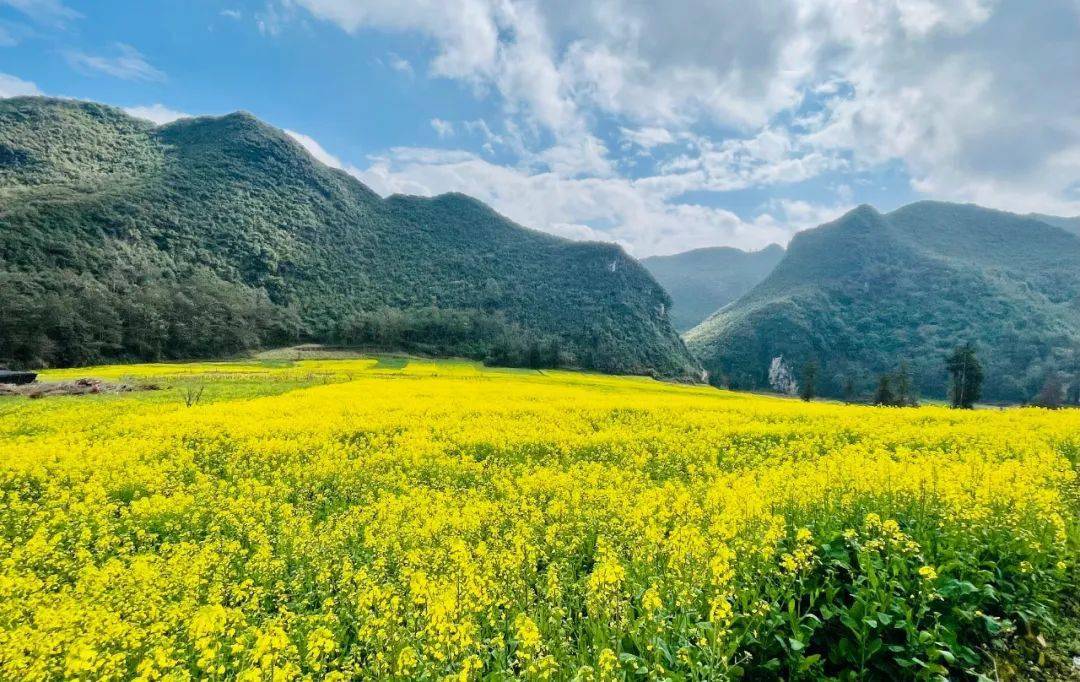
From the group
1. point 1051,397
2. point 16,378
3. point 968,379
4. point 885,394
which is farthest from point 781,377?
point 16,378

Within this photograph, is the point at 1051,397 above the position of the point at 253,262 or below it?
below

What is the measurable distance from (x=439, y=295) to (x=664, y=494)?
133981 mm

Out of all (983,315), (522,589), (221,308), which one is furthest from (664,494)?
(983,315)

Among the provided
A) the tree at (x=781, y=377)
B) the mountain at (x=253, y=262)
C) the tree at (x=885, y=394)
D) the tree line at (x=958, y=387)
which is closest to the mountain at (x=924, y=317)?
the tree at (x=781, y=377)

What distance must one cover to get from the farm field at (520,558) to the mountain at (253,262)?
62787 millimetres

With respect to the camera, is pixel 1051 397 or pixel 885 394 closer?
pixel 885 394

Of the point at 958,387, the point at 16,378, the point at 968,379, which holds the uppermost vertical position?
the point at 968,379

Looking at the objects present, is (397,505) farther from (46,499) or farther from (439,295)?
(439,295)

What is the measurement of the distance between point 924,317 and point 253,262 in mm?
189305

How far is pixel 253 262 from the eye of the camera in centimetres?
11344

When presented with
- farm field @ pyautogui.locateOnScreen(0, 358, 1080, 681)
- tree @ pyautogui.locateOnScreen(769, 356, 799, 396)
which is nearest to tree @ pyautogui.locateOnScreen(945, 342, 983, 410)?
farm field @ pyautogui.locateOnScreen(0, 358, 1080, 681)

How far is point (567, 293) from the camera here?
145125 millimetres

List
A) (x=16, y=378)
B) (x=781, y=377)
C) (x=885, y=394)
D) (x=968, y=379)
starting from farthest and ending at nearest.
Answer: (x=781, y=377) → (x=885, y=394) → (x=968, y=379) → (x=16, y=378)

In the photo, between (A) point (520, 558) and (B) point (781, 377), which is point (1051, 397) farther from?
(A) point (520, 558)
